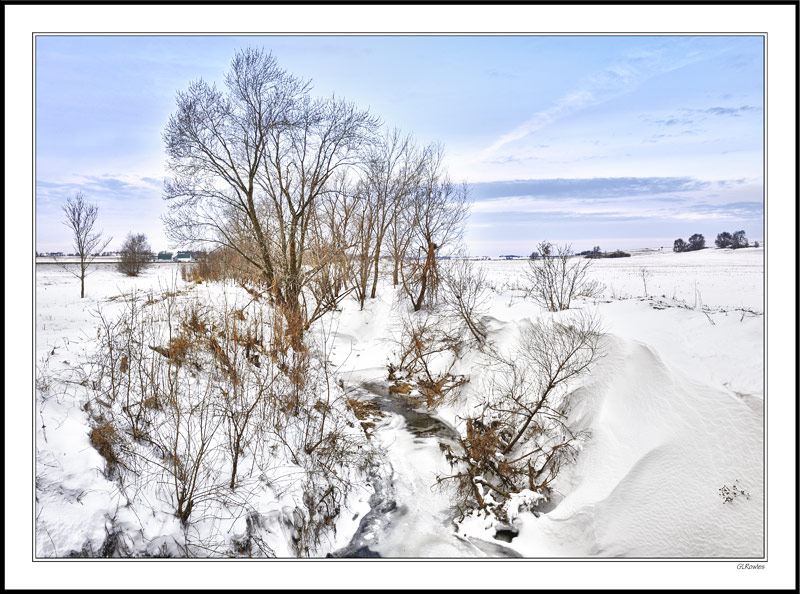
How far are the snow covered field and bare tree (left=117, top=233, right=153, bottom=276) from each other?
743 mm

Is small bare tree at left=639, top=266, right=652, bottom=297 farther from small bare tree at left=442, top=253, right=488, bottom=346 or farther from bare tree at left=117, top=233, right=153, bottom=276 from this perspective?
bare tree at left=117, top=233, right=153, bottom=276

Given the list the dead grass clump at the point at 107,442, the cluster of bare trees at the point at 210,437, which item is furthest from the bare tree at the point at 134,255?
the dead grass clump at the point at 107,442

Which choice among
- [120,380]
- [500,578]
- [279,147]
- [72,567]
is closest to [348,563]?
[500,578]

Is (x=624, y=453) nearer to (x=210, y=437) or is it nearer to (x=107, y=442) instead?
(x=210, y=437)

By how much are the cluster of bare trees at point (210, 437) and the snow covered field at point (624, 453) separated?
1.14ft

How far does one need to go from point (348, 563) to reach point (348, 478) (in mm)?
4029

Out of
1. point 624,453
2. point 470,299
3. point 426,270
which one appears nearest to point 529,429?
point 624,453

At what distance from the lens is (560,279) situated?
13.3 metres

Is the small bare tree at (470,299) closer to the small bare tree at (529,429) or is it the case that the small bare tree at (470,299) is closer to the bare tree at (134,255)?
the small bare tree at (529,429)

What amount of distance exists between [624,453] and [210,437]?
→ 6.27 metres

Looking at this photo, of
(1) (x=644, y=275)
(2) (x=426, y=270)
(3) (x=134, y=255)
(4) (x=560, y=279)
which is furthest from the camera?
(2) (x=426, y=270)

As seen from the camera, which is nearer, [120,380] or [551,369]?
[120,380]
